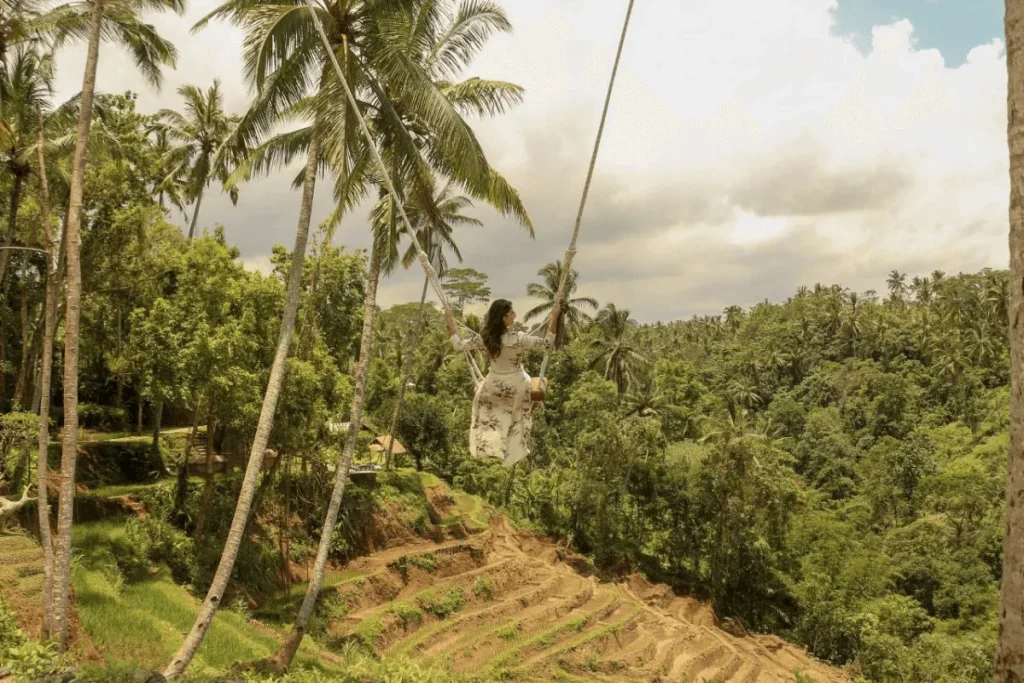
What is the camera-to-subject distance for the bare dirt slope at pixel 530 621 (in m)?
15.6

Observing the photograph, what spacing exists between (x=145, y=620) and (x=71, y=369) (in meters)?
4.64

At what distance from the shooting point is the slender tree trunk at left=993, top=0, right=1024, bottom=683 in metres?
3.17

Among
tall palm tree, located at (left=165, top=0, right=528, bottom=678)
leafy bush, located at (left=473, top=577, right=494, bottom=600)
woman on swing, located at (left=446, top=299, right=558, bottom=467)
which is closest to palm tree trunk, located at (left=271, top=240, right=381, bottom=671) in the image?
tall palm tree, located at (left=165, top=0, right=528, bottom=678)

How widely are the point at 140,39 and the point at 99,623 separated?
26.3 ft

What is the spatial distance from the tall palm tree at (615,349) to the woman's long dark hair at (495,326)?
2475 cm

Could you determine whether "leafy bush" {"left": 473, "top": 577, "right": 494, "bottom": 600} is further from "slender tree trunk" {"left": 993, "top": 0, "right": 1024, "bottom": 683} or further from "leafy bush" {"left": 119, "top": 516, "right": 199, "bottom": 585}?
"slender tree trunk" {"left": 993, "top": 0, "right": 1024, "bottom": 683}

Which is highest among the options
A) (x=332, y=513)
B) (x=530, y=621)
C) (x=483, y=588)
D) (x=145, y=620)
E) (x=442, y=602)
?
(x=332, y=513)

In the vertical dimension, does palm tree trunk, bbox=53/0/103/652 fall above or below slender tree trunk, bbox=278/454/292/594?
above

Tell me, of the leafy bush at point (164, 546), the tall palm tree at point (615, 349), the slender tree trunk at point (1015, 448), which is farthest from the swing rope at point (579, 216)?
the tall palm tree at point (615, 349)

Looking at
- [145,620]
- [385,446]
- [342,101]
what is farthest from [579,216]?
[385,446]

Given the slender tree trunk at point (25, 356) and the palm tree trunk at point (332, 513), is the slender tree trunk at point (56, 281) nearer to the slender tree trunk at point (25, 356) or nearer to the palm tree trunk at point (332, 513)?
the slender tree trunk at point (25, 356)

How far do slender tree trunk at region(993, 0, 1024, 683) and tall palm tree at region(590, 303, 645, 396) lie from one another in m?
26.0

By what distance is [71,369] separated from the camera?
7500mm

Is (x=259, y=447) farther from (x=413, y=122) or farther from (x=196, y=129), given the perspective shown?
(x=196, y=129)
